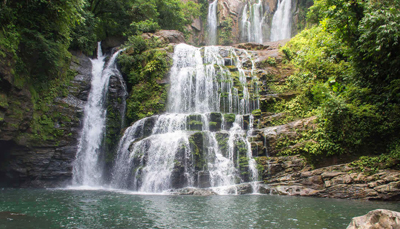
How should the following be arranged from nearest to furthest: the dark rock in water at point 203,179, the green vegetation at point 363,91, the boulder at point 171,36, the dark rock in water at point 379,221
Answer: the dark rock in water at point 379,221
the green vegetation at point 363,91
the dark rock in water at point 203,179
the boulder at point 171,36

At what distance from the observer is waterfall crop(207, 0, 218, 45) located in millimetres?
35906

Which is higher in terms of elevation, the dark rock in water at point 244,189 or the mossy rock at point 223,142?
the mossy rock at point 223,142

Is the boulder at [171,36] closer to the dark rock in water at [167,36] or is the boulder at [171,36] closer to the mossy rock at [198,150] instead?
the dark rock in water at [167,36]

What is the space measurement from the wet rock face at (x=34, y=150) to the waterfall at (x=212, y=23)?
23702 mm

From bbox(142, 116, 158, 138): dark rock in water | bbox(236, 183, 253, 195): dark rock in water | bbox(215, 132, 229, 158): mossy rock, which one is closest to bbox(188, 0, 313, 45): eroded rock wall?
bbox(142, 116, 158, 138): dark rock in water

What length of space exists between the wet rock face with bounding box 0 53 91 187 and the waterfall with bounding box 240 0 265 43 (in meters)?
24.8

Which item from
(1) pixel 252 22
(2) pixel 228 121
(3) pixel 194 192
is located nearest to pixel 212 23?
(1) pixel 252 22

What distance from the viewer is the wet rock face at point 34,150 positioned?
1341cm

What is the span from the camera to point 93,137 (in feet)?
54.9

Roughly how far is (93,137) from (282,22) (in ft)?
88.0

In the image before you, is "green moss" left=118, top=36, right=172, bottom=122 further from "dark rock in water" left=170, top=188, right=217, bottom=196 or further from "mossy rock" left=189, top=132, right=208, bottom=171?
"dark rock in water" left=170, top=188, right=217, bottom=196

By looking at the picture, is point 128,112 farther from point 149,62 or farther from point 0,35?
point 0,35

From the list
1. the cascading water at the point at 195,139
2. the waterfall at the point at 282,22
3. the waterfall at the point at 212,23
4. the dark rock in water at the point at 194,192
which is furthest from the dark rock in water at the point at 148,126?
the waterfall at the point at 212,23

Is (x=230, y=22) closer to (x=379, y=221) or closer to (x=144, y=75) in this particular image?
(x=144, y=75)
